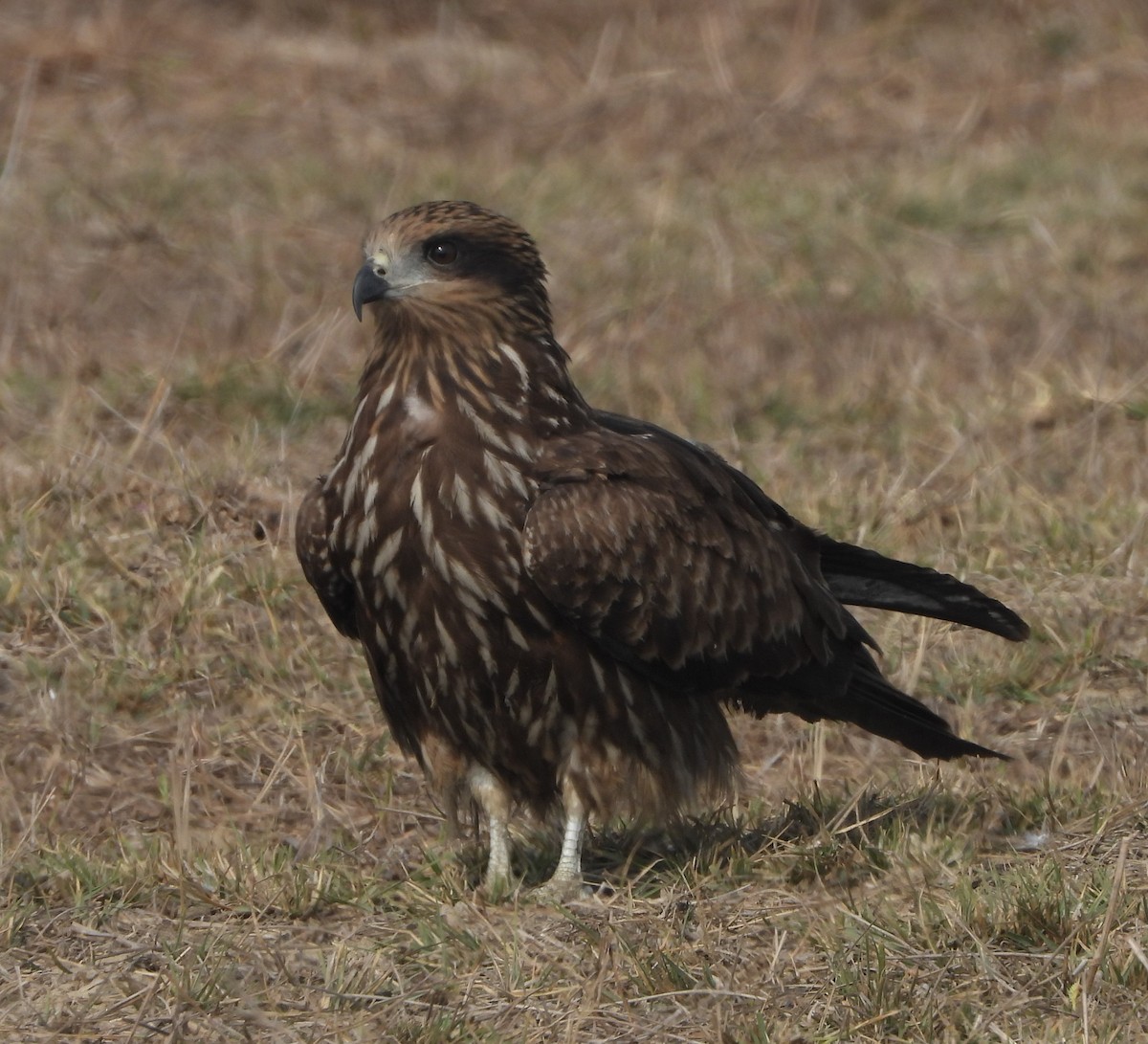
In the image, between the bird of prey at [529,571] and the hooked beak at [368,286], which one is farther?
the hooked beak at [368,286]

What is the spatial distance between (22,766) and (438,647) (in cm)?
162

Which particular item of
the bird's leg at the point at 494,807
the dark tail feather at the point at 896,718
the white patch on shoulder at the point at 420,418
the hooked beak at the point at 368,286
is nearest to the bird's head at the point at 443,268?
the hooked beak at the point at 368,286

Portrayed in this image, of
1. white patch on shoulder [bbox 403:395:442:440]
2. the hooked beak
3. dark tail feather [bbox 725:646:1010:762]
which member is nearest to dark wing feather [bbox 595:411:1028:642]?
dark tail feather [bbox 725:646:1010:762]

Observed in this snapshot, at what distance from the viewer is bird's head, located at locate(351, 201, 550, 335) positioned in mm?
4656

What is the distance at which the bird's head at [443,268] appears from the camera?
15.3 feet

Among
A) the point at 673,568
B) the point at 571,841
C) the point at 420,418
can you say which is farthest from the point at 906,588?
the point at 420,418

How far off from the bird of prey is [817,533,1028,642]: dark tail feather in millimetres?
10

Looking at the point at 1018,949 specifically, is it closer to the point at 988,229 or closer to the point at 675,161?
the point at 988,229

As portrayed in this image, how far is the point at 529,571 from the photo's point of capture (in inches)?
173

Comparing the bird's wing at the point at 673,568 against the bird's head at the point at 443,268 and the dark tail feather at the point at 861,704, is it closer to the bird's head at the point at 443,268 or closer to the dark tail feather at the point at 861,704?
the dark tail feather at the point at 861,704

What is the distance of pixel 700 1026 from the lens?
12.5 ft

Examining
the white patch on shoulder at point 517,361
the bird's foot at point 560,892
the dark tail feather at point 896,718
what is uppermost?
the white patch on shoulder at point 517,361

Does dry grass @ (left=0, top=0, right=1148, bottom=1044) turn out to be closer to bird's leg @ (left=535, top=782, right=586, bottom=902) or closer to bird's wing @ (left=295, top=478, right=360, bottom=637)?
bird's leg @ (left=535, top=782, right=586, bottom=902)

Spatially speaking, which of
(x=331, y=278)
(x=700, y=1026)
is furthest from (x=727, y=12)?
(x=700, y=1026)
